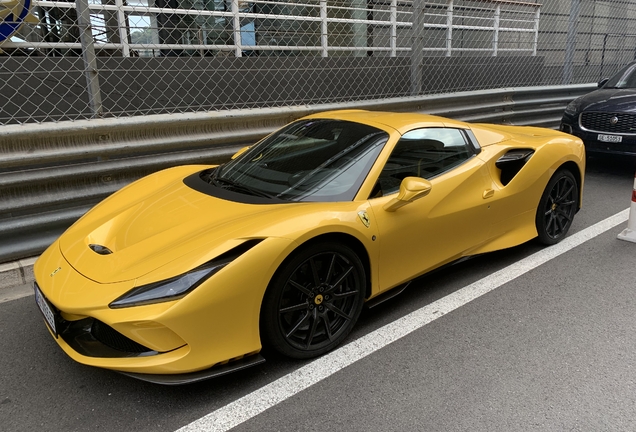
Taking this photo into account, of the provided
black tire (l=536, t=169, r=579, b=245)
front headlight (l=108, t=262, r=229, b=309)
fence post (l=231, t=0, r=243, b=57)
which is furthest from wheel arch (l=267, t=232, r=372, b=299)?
fence post (l=231, t=0, r=243, b=57)

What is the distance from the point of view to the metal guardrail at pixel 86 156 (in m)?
3.74

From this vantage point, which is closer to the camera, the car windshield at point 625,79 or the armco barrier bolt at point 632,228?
the armco barrier bolt at point 632,228

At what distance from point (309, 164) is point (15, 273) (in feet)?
8.00

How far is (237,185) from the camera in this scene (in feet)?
10.4

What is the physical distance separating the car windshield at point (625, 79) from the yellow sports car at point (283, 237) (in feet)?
13.6

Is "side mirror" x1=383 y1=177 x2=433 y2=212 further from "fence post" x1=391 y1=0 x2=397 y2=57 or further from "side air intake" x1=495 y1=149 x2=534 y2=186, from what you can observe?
"fence post" x1=391 y1=0 x2=397 y2=57

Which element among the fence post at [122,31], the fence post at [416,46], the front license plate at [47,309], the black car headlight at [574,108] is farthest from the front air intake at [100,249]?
the black car headlight at [574,108]

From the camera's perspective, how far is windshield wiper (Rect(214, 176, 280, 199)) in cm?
299

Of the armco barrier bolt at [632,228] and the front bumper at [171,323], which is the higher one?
the front bumper at [171,323]

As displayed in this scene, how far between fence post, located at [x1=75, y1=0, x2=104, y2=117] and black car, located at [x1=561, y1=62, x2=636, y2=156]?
605 centimetres

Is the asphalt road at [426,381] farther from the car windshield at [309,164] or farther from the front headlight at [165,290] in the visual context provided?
the car windshield at [309,164]

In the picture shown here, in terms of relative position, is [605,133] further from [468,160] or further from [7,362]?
[7,362]

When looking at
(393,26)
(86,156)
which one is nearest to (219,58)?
(86,156)

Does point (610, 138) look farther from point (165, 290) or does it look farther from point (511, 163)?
point (165, 290)
